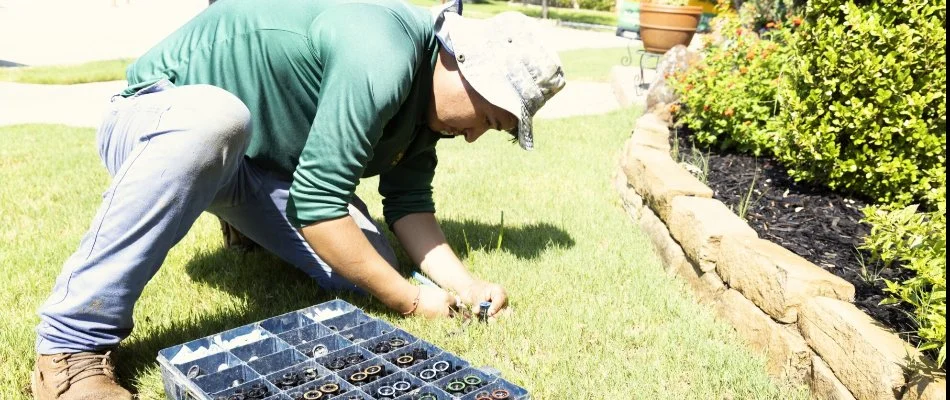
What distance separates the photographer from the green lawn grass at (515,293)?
2.52 meters

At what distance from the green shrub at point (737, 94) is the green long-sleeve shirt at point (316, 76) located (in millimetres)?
2433

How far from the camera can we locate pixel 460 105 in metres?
2.60

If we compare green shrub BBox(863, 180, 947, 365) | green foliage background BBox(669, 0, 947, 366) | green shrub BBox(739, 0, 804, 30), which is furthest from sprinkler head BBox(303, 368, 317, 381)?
green shrub BBox(739, 0, 804, 30)

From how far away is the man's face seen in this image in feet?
8.43

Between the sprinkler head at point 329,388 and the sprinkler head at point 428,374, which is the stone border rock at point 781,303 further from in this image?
the sprinkler head at point 329,388

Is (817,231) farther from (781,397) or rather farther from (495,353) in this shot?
(495,353)

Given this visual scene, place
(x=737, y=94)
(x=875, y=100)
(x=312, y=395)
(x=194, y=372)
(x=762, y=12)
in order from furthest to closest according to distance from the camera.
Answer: (x=762, y=12) < (x=737, y=94) < (x=875, y=100) < (x=194, y=372) < (x=312, y=395)

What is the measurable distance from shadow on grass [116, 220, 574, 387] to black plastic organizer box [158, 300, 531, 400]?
301mm

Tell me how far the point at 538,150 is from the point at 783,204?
92.5 inches

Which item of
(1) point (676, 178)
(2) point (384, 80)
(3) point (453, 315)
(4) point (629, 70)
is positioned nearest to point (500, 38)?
(2) point (384, 80)

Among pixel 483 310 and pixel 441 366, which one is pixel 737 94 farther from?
pixel 441 366

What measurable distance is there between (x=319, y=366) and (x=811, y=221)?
7.72ft

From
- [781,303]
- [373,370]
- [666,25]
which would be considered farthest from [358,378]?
[666,25]

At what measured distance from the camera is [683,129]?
18.8 feet
